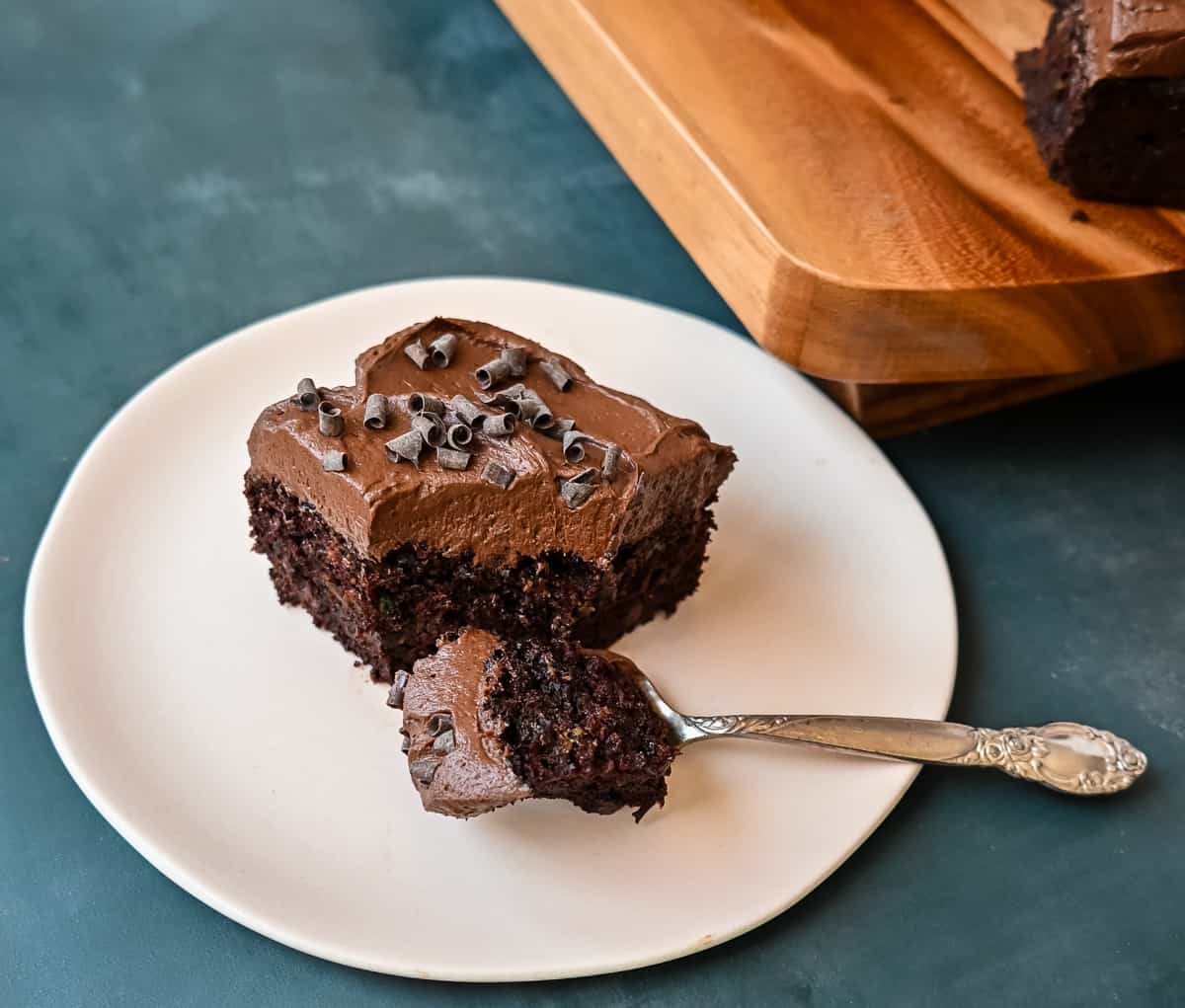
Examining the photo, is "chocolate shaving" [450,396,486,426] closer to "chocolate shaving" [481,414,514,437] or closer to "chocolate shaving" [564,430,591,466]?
"chocolate shaving" [481,414,514,437]

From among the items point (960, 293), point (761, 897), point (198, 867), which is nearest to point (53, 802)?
point (198, 867)

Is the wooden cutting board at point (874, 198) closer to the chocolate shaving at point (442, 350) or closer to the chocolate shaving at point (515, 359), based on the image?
the chocolate shaving at point (515, 359)

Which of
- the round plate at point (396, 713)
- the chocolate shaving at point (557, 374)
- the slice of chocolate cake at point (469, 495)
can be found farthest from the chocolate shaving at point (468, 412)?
the round plate at point (396, 713)

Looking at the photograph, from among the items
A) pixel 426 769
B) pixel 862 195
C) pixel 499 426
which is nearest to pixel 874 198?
pixel 862 195

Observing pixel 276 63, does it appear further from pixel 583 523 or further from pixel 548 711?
pixel 548 711

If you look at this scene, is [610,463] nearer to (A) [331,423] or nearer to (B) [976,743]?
(A) [331,423]

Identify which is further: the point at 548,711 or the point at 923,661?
the point at 923,661
